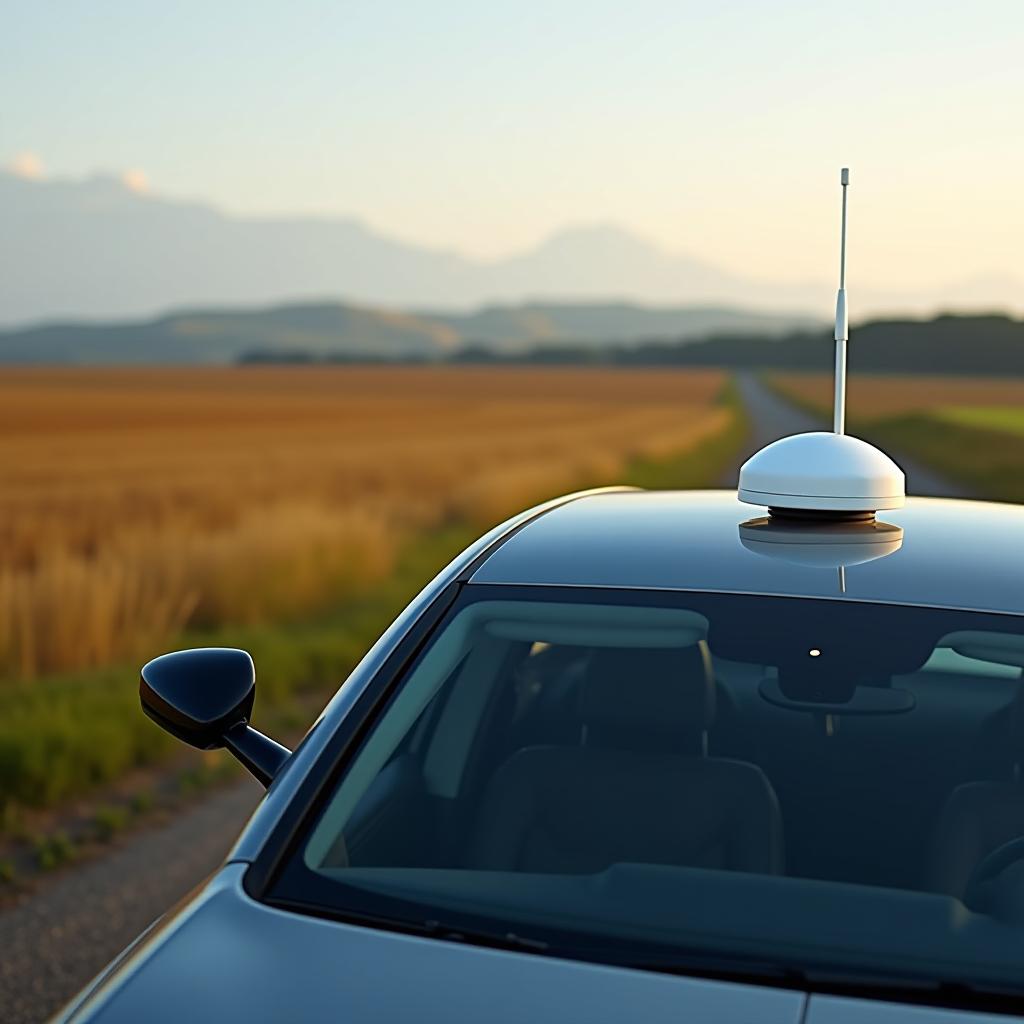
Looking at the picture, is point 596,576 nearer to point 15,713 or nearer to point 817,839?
point 817,839

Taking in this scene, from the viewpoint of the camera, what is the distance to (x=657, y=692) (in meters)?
2.57

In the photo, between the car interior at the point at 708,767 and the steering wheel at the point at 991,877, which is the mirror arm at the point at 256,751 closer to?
the car interior at the point at 708,767

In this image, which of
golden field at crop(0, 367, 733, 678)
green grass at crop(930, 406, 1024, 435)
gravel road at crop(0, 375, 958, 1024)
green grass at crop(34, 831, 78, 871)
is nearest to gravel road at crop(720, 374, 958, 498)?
golden field at crop(0, 367, 733, 678)

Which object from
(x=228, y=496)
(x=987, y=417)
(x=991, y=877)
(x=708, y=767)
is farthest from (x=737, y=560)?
(x=987, y=417)

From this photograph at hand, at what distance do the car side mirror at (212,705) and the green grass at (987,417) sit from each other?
36.9m

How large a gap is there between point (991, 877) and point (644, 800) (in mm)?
564

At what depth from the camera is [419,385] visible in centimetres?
9994

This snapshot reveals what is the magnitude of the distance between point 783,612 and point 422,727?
2.45ft

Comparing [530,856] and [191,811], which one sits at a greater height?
[530,856]

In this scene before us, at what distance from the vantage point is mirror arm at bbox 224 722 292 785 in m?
2.48

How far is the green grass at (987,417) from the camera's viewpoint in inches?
1535

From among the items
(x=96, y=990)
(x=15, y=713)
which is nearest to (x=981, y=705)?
(x=96, y=990)

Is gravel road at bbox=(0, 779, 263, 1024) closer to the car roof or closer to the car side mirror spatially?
the car side mirror

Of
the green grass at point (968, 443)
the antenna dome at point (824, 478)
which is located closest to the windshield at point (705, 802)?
the antenna dome at point (824, 478)
